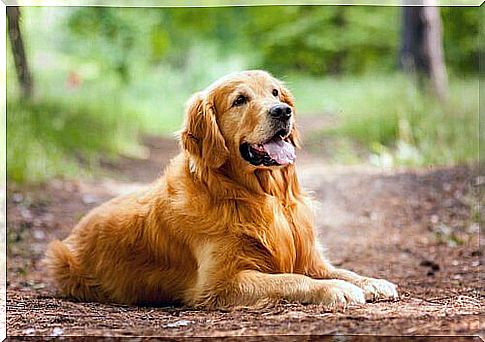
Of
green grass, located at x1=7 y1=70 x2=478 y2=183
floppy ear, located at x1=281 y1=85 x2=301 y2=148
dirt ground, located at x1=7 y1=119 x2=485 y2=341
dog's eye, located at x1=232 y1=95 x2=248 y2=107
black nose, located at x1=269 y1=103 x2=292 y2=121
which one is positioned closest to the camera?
dirt ground, located at x1=7 y1=119 x2=485 y2=341

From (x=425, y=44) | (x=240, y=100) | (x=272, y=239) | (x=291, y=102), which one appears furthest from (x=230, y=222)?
(x=425, y=44)

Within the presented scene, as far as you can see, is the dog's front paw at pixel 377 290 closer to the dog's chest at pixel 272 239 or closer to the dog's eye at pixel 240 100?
the dog's chest at pixel 272 239

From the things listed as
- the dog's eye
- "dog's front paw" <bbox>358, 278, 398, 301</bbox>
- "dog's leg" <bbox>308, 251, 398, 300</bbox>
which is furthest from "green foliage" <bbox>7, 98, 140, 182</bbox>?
"dog's front paw" <bbox>358, 278, 398, 301</bbox>

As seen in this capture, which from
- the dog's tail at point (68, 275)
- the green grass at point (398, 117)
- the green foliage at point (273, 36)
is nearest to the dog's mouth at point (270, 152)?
the dog's tail at point (68, 275)

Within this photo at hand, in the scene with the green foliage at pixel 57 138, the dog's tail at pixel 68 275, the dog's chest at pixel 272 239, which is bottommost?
the dog's tail at pixel 68 275

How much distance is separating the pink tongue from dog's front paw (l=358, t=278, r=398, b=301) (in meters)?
0.57

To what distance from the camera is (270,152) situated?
2832mm

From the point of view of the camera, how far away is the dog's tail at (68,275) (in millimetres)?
3319

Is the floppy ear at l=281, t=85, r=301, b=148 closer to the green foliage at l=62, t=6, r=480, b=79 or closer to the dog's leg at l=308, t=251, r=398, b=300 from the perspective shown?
the dog's leg at l=308, t=251, r=398, b=300

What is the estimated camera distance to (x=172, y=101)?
7.55 m

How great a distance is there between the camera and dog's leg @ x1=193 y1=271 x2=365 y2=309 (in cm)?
260

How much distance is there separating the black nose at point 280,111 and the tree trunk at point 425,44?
4.55 m

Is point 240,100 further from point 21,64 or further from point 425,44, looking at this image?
point 425,44

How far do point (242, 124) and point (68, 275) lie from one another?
3.82 ft
